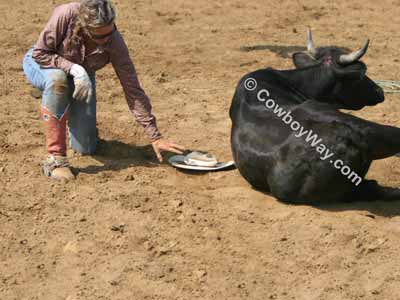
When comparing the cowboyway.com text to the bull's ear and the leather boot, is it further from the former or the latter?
the leather boot

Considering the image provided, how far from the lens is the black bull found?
Result: 19.6 ft

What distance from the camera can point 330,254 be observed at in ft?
17.9

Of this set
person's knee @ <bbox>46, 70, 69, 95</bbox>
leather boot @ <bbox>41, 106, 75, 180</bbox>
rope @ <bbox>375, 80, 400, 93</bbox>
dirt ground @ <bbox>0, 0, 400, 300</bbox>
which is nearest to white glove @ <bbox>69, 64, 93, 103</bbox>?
person's knee @ <bbox>46, 70, 69, 95</bbox>

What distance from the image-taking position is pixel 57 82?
650 centimetres

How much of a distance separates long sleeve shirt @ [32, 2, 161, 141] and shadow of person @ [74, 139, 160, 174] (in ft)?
1.30

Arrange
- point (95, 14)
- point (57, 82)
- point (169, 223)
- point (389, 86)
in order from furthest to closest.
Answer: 1. point (389, 86)
2. point (57, 82)
3. point (95, 14)
4. point (169, 223)

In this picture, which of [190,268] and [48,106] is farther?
[48,106]

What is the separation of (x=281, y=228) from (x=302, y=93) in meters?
1.56

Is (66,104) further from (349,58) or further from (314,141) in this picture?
(349,58)

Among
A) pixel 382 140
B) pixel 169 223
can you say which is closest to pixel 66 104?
pixel 169 223

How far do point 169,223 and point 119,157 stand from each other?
155 centimetres

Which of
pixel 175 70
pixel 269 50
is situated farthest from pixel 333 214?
pixel 269 50

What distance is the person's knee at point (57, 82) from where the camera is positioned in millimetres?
6504

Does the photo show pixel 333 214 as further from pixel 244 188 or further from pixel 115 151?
pixel 115 151
